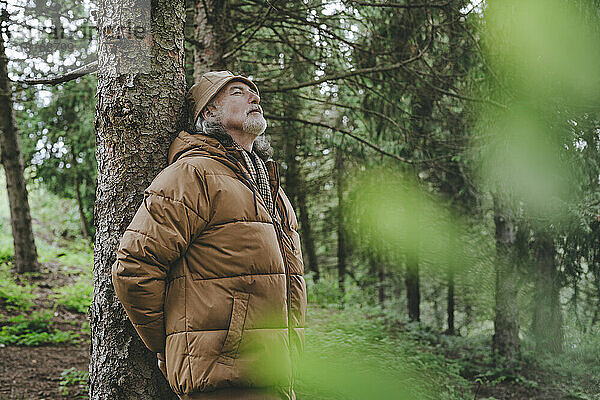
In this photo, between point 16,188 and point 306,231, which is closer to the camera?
point 16,188

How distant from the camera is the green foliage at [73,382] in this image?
5137 mm

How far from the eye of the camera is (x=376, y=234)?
12.0 meters

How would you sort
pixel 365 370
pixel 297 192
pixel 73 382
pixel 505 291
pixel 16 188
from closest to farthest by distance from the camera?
pixel 365 370 < pixel 73 382 < pixel 16 188 < pixel 505 291 < pixel 297 192

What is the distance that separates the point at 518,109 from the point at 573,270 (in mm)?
2783

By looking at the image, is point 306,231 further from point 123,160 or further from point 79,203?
point 123,160

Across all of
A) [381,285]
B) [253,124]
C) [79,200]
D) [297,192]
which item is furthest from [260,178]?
[381,285]

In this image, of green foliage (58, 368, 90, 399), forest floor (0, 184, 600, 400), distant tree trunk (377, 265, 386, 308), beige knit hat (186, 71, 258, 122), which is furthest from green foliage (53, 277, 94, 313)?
distant tree trunk (377, 265, 386, 308)

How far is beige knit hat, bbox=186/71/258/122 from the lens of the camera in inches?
111

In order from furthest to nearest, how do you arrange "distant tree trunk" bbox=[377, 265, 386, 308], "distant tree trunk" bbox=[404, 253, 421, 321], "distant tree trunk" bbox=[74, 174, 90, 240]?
Answer: "distant tree trunk" bbox=[377, 265, 386, 308]
"distant tree trunk" bbox=[74, 174, 90, 240]
"distant tree trunk" bbox=[404, 253, 421, 321]

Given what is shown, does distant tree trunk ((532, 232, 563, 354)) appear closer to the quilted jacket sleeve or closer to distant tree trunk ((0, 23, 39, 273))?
the quilted jacket sleeve

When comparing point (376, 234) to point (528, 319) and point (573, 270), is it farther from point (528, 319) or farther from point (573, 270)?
point (573, 270)

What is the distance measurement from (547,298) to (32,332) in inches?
315

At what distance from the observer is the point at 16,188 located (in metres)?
9.72

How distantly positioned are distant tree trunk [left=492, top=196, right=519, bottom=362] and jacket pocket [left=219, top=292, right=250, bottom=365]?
27.0 ft
